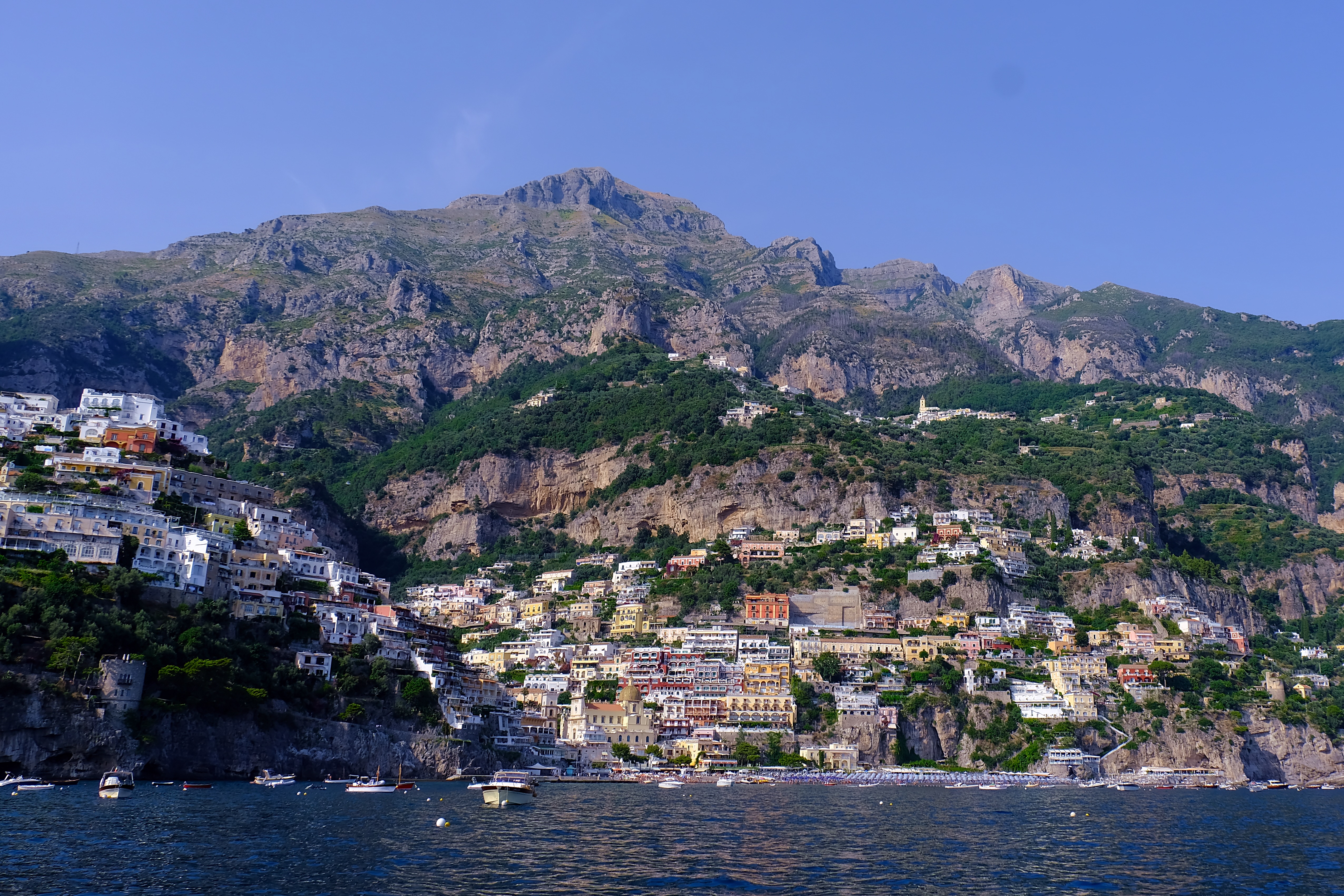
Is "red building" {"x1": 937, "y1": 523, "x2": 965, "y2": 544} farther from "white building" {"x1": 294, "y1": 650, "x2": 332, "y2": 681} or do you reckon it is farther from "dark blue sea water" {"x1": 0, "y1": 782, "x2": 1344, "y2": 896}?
"white building" {"x1": 294, "y1": 650, "x2": 332, "y2": 681}

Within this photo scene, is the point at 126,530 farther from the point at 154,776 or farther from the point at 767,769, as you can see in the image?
the point at 767,769

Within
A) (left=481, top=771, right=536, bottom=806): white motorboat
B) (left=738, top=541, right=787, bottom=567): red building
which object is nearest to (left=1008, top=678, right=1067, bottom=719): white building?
(left=738, top=541, right=787, bottom=567): red building

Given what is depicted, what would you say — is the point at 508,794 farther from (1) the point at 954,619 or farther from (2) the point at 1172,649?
(2) the point at 1172,649

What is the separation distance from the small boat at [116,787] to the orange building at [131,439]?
152 ft

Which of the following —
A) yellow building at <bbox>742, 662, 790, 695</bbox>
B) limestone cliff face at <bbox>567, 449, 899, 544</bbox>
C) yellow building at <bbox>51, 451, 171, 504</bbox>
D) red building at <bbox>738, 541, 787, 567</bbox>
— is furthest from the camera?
limestone cliff face at <bbox>567, 449, 899, 544</bbox>

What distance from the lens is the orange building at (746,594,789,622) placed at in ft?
417

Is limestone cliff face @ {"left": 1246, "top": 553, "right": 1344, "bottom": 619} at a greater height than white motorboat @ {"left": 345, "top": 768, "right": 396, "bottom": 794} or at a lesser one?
greater

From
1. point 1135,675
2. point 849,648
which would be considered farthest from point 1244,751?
point 849,648

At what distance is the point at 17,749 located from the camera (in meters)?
65.4

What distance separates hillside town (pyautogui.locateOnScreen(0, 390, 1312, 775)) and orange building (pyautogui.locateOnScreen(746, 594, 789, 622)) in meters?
0.21

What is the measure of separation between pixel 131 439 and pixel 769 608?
213 feet

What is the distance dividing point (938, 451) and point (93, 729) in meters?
126

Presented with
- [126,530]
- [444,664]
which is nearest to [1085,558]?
[444,664]

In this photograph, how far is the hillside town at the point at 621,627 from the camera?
89.0 m
